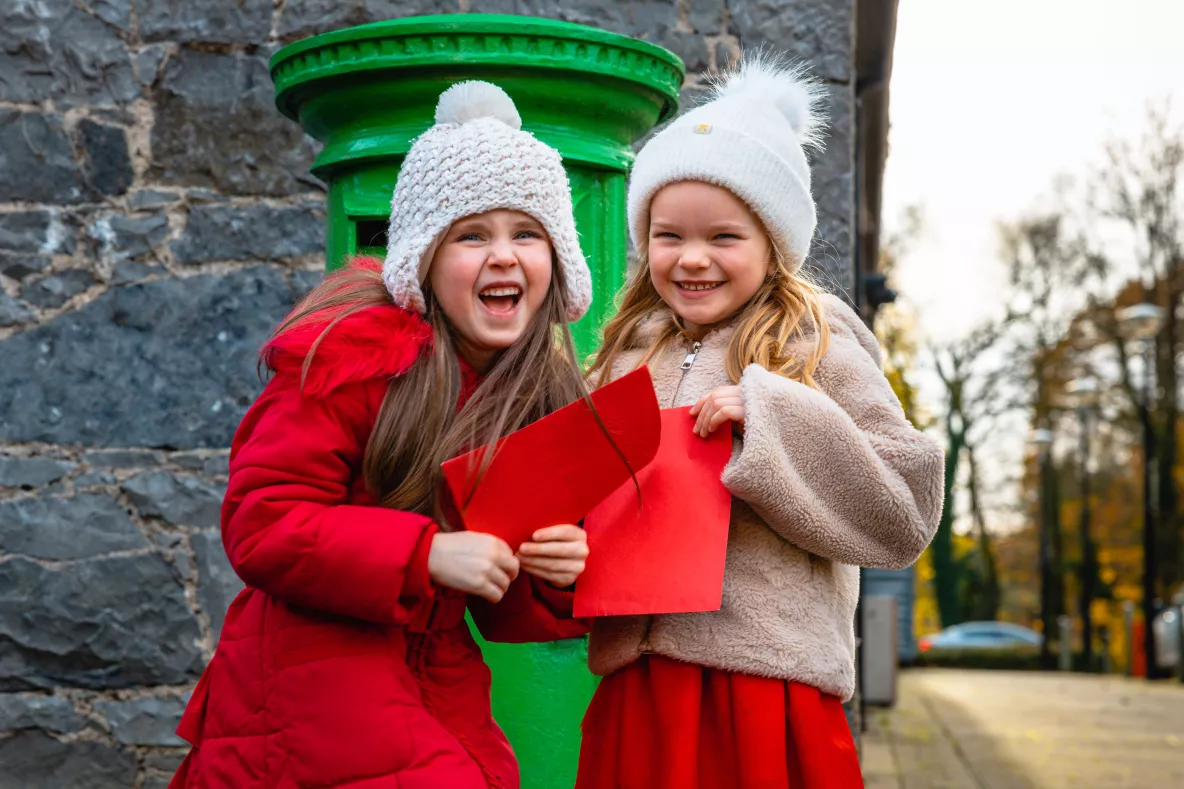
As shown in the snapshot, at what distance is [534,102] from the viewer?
8.34ft

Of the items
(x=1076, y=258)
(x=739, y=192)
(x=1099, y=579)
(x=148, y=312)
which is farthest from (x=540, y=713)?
(x=1099, y=579)

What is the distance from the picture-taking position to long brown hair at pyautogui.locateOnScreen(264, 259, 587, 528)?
1.95 m

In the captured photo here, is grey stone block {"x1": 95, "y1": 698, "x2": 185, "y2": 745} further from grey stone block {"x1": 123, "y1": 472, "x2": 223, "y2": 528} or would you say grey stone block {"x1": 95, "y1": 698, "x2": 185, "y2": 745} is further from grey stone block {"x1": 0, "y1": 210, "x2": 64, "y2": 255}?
grey stone block {"x1": 0, "y1": 210, "x2": 64, "y2": 255}

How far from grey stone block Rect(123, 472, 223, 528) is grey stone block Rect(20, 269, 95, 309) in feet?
2.08

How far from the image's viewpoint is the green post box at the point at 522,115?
97.4 inches

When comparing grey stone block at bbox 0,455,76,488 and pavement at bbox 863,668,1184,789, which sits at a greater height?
grey stone block at bbox 0,455,76,488

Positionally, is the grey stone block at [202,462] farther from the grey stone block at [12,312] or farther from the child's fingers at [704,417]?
the child's fingers at [704,417]

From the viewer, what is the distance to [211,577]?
4465 millimetres

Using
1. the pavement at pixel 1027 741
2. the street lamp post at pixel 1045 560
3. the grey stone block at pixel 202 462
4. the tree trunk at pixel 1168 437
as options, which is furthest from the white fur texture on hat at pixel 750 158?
the street lamp post at pixel 1045 560

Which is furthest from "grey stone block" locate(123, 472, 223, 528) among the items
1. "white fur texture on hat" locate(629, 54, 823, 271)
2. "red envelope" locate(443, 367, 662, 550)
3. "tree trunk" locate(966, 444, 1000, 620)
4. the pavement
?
"tree trunk" locate(966, 444, 1000, 620)

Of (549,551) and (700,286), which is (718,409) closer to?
(700,286)

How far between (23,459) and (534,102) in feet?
8.81

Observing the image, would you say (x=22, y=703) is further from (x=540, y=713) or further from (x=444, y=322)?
(x=444, y=322)

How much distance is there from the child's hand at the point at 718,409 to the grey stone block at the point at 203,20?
309 cm
